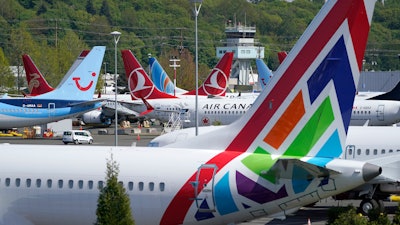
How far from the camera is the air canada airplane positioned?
25109 millimetres

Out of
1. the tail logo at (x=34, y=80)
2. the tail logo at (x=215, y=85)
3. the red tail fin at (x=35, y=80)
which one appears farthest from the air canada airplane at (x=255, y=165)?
the tail logo at (x=215, y=85)

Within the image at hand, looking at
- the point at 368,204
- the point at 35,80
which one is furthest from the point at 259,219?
the point at 35,80

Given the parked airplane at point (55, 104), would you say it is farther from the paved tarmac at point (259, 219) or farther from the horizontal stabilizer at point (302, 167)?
the horizontal stabilizer at point (302, 167)

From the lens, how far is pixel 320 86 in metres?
25.5

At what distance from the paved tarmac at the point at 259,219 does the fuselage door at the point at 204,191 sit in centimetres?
605

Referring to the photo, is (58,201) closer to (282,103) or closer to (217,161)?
(217,161)

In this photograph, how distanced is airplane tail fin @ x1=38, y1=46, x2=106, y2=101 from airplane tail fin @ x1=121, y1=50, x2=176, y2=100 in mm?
7145

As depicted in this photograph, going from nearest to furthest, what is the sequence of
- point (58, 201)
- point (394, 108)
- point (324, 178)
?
point (324, 178) → point (58, 201) → point (394, 108)

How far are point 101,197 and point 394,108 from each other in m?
59.7

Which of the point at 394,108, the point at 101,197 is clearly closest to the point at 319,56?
the point at 101,197

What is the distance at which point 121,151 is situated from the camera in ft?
89.0

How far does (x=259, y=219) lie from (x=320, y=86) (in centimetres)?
1312

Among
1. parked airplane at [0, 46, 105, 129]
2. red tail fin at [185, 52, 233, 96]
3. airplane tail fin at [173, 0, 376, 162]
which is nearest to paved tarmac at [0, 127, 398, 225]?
parked airplane at [0, 46, 105, 129]

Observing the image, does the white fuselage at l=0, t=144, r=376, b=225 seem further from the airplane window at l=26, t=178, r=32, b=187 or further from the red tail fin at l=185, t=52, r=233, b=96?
the red tail fin at l=185, t=52, r=233, b=96
